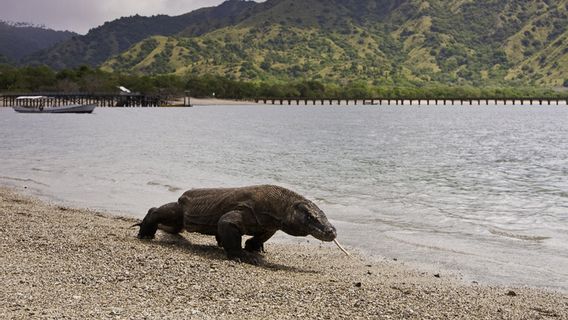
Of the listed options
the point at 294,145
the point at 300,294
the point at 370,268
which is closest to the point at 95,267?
the point at 300,294

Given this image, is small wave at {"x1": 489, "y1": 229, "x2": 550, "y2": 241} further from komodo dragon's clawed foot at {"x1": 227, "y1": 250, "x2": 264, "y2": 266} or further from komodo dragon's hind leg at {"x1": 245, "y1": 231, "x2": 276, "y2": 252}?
komodo dragon's clawed foot at {"x1": 227, "y1": 250, "x2": 264, "y2": 266}

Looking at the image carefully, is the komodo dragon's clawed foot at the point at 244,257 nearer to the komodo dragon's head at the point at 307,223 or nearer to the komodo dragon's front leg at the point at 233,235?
the komodo dragon's front leg at the point at 233,235

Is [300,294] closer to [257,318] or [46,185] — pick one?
[257,318]

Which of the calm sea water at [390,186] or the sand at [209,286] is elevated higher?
Answer: the sand at [209,286]

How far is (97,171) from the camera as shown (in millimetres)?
32062

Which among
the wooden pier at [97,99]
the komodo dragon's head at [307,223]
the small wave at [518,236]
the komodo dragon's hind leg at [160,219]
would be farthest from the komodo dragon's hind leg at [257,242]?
the wooden pier at [97,99]

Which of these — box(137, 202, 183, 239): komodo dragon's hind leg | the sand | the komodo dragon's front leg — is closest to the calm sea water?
the sand

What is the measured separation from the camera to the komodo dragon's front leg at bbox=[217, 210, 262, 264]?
37.5 feet

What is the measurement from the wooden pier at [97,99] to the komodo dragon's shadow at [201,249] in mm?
149836

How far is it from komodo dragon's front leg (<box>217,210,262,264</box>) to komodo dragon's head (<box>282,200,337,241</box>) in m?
0.73

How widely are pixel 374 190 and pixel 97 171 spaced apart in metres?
13.2

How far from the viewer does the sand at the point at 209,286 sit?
8.14 m

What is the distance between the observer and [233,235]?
11484 millimetres

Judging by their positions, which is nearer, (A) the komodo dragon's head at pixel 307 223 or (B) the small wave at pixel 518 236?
(A) the komodo dragon's head at pixel 307 223
